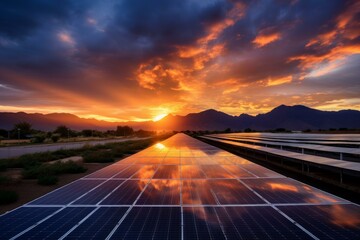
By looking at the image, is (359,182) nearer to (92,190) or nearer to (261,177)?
(261,177)

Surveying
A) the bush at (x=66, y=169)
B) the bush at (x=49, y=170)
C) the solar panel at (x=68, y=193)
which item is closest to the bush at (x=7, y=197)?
the solar panel at (x=68, y=193)

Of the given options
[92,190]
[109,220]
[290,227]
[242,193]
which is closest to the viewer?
[290,227]

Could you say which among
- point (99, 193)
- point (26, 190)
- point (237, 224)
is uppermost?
point (99, 193)

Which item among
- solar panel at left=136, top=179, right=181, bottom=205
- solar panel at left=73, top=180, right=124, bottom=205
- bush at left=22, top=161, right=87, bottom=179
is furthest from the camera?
bush at left=22, top=161, right=87, bottom=179

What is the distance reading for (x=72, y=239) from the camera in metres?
5.10

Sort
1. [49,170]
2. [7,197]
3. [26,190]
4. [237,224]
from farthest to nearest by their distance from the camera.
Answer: [49,170]
[26,190]
[7,197]
[237,224]

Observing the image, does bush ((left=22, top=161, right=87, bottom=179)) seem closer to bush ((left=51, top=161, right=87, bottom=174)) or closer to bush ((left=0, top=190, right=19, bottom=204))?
bush ((left=51, top=161, right=87, bottom=174))

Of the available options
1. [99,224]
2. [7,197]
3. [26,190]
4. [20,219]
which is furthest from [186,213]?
[26,190]

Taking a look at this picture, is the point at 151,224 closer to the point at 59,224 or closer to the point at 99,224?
the point at 99,224

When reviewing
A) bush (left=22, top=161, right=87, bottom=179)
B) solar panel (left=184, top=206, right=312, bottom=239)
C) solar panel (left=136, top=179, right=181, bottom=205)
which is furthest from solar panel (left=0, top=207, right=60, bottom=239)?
bush (left=22, top=161, right=87, bottom=179)

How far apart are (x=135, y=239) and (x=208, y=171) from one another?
8.17 m

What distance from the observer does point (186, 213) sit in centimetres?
644

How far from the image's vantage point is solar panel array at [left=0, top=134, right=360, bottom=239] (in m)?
5.32

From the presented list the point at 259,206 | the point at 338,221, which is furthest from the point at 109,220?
the point at 338,221
